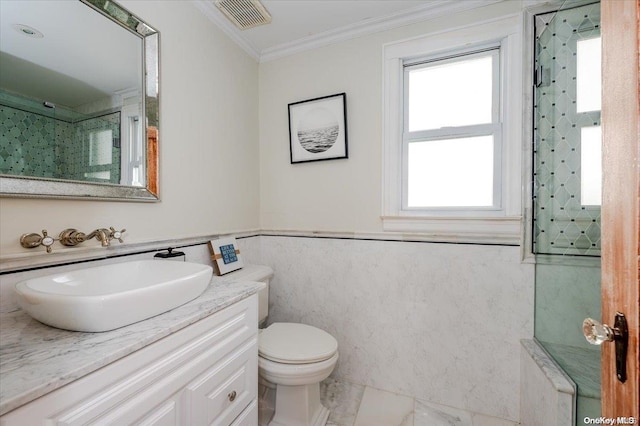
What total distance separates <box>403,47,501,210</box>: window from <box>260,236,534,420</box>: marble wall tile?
0.33 m

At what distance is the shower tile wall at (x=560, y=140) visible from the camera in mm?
1242

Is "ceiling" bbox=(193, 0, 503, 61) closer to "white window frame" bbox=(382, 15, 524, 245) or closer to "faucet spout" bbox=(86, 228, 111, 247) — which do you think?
"white window frame" bbox=(382, 15, 524, 245)

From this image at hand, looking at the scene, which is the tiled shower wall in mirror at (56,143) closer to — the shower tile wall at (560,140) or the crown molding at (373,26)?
the crown molding at (373,26)

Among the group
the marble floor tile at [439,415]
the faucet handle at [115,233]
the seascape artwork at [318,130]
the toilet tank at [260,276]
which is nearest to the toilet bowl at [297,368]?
the toilet tank at [260,276]

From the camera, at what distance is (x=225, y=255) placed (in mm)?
1611

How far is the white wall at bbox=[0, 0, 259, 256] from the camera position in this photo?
1006mm

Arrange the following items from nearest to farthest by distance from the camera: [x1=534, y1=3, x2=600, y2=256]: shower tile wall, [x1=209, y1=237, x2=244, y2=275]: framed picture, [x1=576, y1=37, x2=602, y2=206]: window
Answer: [x1=576, y1=37, x2=602, y2=206]: window
[x1=534, y1=3, x2=600, y2=256]: shower tile wall
[x1=209, y1=237, x2=244, y2=275]: framed picture

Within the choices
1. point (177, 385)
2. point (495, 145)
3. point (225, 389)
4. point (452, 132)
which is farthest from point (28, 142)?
point (495, 145)

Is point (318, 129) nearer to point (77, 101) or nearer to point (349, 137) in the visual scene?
point (349, 137)

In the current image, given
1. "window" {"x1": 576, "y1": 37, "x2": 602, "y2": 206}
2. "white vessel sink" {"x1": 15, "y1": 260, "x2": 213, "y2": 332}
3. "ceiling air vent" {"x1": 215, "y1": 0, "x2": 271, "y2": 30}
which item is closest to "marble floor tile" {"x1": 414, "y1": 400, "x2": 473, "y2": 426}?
"window" {"x1": 576, "y1": 37, "x2": 602, "y2": 206}

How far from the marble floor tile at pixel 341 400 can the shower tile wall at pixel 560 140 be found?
135 centimetres

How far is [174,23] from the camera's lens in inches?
55.2

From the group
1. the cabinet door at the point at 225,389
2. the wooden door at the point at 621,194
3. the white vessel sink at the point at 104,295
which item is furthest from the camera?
the cabinet door at the point at 225,389

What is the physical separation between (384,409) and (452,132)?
5.54 feet
